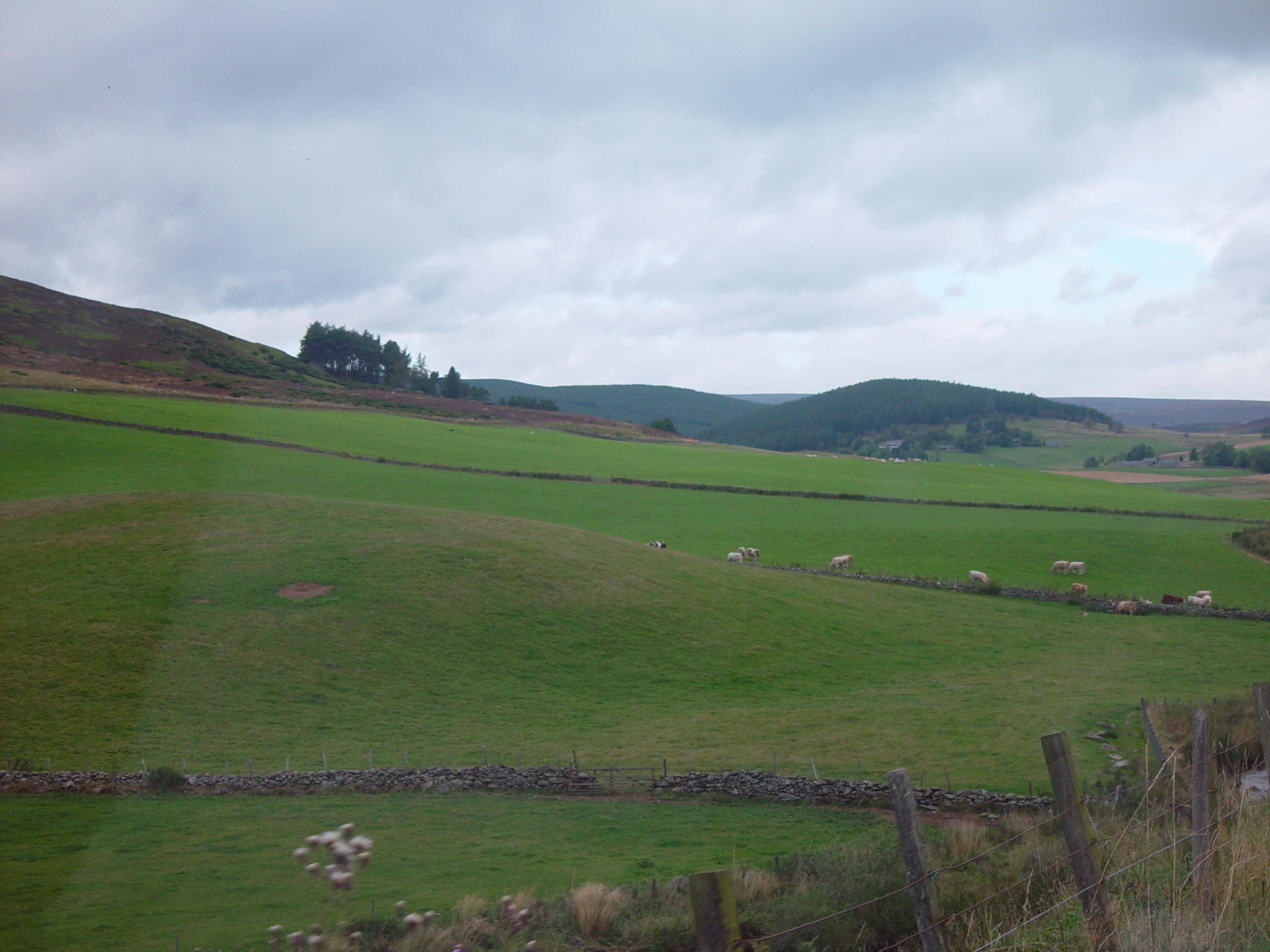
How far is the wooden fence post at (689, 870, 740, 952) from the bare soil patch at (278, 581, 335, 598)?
2717 cm

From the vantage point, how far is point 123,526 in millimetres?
32812

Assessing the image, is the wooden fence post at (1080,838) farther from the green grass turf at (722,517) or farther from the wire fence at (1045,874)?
the green grass turf at (722,517)

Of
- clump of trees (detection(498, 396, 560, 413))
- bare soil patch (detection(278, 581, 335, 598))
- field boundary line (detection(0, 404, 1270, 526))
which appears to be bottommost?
bare soil patch (detection(278, 581, 335, 598))

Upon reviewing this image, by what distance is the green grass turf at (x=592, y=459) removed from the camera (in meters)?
70.6

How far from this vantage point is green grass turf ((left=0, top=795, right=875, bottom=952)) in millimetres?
10398

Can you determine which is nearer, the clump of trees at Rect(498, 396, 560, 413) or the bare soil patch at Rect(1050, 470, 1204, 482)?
the bare soil patch at Rect(1050, 470, 1204, 482)

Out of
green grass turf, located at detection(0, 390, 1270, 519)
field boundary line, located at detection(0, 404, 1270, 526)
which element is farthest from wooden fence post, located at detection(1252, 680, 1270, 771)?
green grass turf, located at detection(0, 390, 1270, 519)

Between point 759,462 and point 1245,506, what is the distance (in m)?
46.7

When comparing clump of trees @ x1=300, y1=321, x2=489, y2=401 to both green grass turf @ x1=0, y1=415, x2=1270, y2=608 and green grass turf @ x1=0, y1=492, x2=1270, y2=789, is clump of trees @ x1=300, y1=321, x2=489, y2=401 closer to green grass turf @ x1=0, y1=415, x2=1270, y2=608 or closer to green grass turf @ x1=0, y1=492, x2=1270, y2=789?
green grass turf @ x1=0, y1=415, x2=1270, y2=608

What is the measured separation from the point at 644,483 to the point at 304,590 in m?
44.7

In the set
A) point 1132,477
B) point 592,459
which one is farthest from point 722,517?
point 1132,477

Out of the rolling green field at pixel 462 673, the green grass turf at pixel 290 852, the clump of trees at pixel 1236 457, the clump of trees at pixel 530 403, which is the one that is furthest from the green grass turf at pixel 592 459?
the clump of trees at pixel 530 403

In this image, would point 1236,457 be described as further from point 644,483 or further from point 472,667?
point 472,667

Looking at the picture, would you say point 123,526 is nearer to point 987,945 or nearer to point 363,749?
point 363,749
